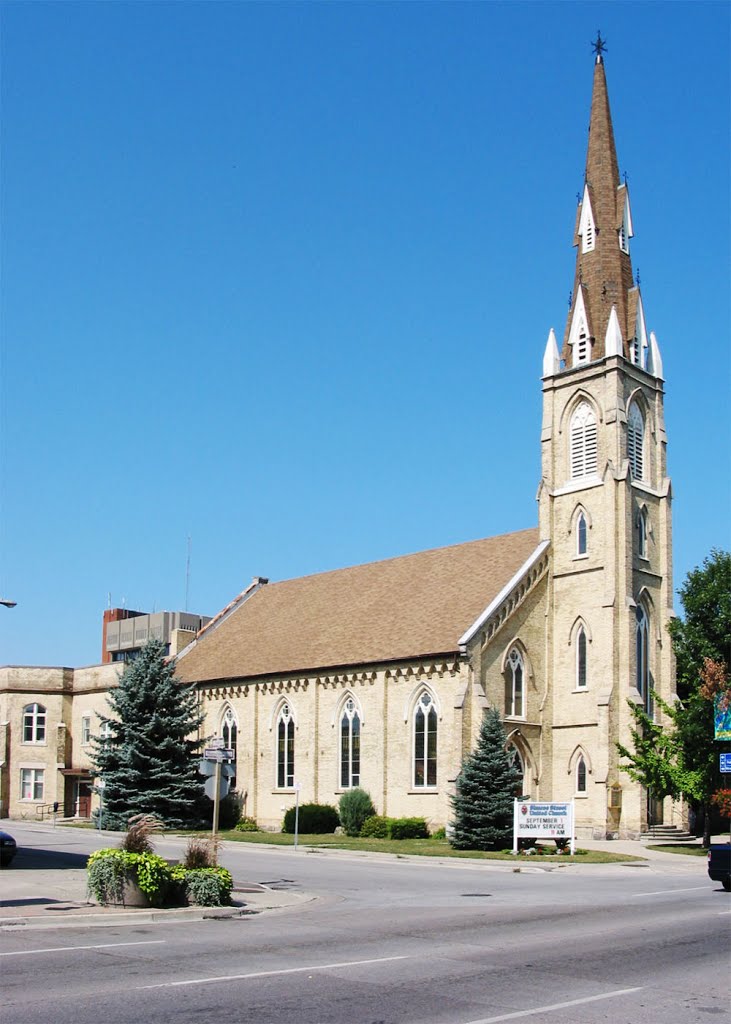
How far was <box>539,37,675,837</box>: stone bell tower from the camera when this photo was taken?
43312 millimetres

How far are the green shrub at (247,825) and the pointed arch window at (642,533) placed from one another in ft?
63.5

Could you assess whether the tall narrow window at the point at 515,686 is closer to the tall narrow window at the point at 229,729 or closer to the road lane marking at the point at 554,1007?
the tall narrow window at the point at 229,729

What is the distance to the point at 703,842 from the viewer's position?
41750mm

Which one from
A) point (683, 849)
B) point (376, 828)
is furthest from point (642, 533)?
point (376, 828)

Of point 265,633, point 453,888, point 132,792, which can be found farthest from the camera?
point 265,633

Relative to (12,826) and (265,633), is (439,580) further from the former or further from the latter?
(12,826)

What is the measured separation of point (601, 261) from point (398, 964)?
41.7 metres

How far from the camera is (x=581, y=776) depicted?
44.0 metres

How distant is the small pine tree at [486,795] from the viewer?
36094mm

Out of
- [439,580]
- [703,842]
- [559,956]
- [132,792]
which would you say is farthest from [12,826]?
[559,956]

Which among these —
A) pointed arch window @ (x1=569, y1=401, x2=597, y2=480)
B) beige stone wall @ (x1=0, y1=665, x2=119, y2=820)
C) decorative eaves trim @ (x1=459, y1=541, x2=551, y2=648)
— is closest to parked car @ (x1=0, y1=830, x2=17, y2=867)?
decorative eaves trim @ (x1=459, y1=541, x2=551, y2=648)

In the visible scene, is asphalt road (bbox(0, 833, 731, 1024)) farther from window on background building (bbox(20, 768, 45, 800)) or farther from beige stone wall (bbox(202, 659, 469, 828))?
window on background building (bbox(20, 768, 45, 800))

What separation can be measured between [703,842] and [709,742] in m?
5.27

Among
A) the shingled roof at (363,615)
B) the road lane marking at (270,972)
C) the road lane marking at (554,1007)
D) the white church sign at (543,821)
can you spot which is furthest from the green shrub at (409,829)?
the road lane marking at (554,1007)
